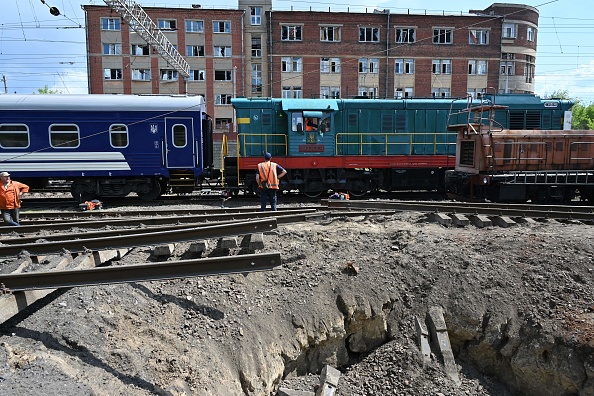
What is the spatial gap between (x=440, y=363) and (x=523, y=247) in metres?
2.68

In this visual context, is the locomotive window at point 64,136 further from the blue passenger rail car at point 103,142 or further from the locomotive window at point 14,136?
the locomotive window at point 14,136

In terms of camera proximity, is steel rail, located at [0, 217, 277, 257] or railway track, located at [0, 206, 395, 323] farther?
steel rail, located at [0, 217, 277, 257]

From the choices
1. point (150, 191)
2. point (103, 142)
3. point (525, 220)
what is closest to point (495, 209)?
point (525, 220)

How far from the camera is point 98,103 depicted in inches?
537

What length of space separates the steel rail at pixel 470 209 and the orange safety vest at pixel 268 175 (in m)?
1.60

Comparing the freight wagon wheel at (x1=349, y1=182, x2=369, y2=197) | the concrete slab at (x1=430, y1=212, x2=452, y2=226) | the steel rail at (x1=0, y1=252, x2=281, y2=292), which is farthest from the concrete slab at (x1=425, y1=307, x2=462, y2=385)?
the freight wagon wheel at (x1=349, y1=182, x2=369, y2=197)

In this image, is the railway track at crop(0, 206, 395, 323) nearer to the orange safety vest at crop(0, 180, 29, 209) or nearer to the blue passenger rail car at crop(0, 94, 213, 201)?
the orange safety vest at crop(0, 180, 29, 209)

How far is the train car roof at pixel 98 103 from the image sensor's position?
13336 mm

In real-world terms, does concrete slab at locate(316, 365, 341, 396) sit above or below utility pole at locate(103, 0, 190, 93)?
below

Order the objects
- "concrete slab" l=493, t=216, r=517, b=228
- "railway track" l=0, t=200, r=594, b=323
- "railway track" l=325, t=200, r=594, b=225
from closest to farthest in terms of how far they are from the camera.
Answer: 1. "railway track" l=0, t=200, r=594, b=323
2. "concrete slab" l=493, t=216, r=517, b=228
3. "railway track" l=325, t=200, r=594, b=225

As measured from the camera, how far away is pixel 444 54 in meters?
40.3

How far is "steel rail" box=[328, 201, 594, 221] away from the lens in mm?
9141

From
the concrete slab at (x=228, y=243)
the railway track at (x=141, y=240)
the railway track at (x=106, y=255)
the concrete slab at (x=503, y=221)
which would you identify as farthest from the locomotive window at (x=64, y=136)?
the concrete slab at (x=503, y=221)

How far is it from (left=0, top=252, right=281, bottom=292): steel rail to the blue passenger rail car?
9.93m
